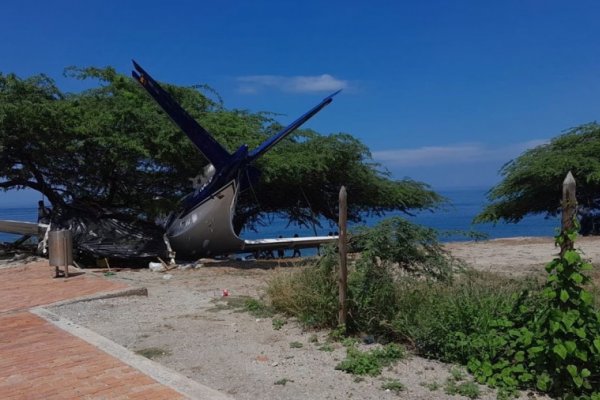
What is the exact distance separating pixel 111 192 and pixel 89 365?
42.6ft

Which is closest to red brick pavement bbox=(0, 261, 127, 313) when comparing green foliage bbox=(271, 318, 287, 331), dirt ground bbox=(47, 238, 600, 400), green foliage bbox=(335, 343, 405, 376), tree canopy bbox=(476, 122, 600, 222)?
dirt ground bbox=(47, 238, 600, 400)

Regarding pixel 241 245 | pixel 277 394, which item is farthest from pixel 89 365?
pixel 241 245

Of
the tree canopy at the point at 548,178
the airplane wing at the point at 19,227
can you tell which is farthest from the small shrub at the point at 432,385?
the tree canopy at the point at 548,178

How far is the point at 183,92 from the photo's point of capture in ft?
60.9

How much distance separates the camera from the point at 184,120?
13.3 metres

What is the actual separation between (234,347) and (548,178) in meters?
19.4

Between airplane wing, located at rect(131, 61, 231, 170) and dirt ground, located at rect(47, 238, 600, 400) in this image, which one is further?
airplane wing, located at rect(131, 61, 231, 170)

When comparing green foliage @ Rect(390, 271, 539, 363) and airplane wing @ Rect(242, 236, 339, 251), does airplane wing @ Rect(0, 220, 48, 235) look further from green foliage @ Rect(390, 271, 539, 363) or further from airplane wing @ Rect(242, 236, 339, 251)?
green foliage @ Rect(390, 271, 539, 363)

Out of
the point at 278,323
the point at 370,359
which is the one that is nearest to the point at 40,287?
the point at 278,323

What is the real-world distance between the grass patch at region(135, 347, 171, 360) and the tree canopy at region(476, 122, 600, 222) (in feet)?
64.5

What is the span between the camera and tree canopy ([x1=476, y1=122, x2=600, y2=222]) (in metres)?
21.8

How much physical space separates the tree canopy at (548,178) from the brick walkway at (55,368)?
20095 mm

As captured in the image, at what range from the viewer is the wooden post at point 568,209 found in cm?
438

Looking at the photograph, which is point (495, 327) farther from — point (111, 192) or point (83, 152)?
point (111, 192)
